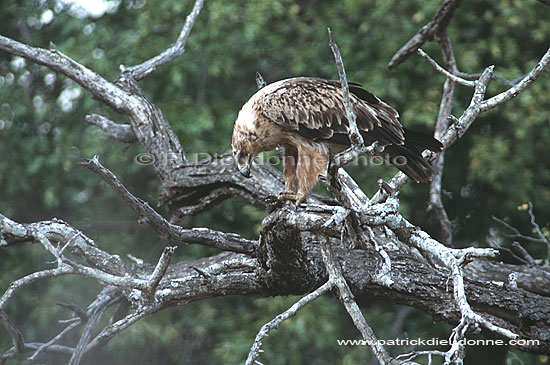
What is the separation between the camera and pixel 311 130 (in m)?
3.66

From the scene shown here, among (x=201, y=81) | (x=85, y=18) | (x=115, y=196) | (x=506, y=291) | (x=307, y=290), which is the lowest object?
(x=506, y=291)

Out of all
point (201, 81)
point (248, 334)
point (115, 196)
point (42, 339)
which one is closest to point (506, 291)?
point (248, 334)

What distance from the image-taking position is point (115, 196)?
6.77 meters

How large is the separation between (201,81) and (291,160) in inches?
108

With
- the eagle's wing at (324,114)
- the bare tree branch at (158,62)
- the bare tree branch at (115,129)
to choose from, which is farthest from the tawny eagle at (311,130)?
the bare tree branch at (115,129)

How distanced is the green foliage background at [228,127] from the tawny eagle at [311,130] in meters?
1.86

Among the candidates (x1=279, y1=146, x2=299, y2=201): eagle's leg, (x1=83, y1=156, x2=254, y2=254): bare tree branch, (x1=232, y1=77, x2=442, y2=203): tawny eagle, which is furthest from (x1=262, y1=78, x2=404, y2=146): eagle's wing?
(x1=83, y1=156, x2=254, y2=254): bare tree branch

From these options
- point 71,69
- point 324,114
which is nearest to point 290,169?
point 324,114

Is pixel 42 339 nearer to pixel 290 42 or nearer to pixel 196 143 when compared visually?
pixel 196 143

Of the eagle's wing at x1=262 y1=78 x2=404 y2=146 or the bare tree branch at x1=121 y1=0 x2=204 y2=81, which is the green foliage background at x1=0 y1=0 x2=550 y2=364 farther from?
the eagle's wing at x1=262 y1=78 x2=404 y2=146

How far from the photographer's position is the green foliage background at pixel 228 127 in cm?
575

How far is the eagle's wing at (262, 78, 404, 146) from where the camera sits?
3.62m

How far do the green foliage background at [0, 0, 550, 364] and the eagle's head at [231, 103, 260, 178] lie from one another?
1850 mm

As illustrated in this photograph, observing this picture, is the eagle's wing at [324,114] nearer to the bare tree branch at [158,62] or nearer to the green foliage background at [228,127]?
the bare tree branch at [158,62]
